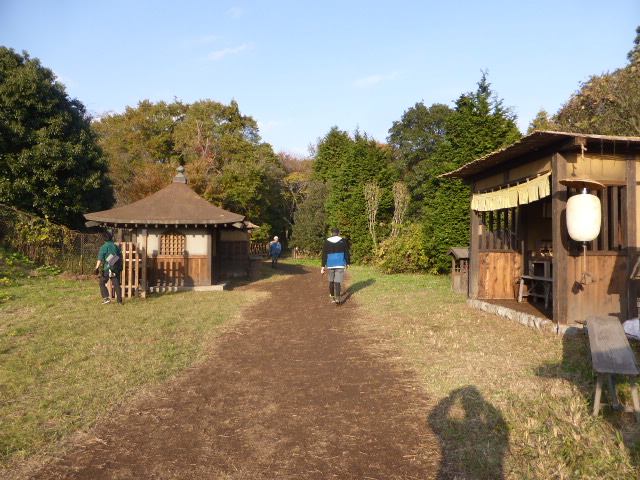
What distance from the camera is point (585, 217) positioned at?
618cm

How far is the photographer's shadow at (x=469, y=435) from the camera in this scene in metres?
3.15

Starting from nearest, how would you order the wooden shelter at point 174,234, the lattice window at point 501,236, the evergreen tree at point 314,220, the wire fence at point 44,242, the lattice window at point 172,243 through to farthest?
the lattice window at point 501,236, the wooden shelter at point 174,234, the lattice window at point 172,243, the wire fence at point 44,242, the evergreen tree at point 314,220

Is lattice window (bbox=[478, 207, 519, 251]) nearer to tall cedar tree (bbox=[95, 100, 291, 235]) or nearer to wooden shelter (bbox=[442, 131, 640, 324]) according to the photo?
wooden shelter (bbox=[442, 131, 640, 324])

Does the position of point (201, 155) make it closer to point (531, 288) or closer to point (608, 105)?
point (608, 105)

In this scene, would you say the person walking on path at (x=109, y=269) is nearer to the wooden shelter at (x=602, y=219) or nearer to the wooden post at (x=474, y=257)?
the wooden post at (x=474, y=257)

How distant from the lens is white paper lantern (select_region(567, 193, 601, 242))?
6.17m

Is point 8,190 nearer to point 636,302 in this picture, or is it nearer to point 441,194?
point 441,194

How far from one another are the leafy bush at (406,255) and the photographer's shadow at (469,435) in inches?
529

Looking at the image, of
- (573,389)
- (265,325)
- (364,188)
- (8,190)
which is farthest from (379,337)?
(364,188)

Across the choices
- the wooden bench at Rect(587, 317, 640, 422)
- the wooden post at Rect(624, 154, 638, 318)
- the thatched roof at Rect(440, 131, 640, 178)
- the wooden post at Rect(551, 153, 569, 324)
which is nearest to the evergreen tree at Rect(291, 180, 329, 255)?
the thatched roof at Rect(440, 131, 640, 178)

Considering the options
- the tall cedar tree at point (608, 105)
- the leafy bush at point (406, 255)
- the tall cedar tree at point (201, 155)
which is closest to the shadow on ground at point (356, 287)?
the leafy bush at point (406, 255)

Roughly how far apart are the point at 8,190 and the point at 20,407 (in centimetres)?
1486

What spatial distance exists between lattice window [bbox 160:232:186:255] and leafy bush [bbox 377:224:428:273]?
8.50 m

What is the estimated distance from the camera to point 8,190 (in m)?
15.8
